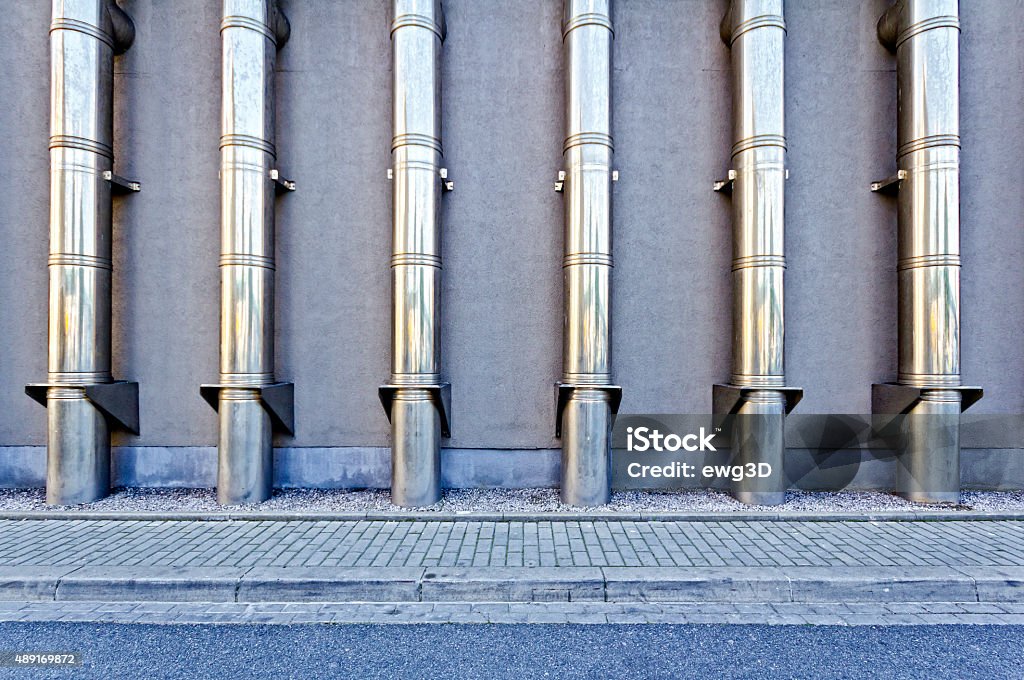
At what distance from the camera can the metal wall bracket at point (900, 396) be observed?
5754 millimetres

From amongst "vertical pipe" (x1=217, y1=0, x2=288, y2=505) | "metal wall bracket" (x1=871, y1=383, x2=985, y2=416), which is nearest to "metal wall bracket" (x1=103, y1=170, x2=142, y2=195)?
"vertical pipe" (x1=217, y1=0, x2=288, y2=505)

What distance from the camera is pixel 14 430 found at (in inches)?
253

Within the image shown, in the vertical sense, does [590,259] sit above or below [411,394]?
above

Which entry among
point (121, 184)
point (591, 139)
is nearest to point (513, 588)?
point (591, 139)

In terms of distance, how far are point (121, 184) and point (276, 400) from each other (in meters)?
3.24

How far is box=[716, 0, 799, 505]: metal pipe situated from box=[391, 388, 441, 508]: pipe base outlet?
3.56 meters

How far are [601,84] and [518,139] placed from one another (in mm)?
1170

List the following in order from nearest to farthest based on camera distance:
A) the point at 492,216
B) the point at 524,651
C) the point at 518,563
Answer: the point at 524,651 < the point at 518,563 < the point at 492,216

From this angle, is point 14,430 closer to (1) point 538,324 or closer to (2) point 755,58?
(1) point 538,324

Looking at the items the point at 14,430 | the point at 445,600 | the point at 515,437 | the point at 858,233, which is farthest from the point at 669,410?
the point at 14,430

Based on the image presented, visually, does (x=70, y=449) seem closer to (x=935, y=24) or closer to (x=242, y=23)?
(x=242, y=23)

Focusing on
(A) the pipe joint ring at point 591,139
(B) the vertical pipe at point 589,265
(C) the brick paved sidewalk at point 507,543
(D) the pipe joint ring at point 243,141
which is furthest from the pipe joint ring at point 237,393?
(A) the pipe joint ring at point 591,139

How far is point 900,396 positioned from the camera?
5.97m

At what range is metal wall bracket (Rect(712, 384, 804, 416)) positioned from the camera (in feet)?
18.8
